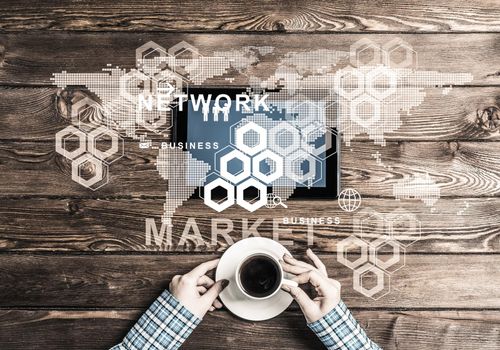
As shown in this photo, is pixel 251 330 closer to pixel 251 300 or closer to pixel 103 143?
pixel 251 300

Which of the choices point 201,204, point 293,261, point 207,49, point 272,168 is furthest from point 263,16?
point 293,261

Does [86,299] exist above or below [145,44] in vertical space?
below

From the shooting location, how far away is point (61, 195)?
122 centimetres

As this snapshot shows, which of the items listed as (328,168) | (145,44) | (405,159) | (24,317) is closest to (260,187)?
(328,168)

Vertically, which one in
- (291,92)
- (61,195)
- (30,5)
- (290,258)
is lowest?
(290,258)

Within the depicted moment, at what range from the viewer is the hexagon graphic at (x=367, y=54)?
4.05 ft

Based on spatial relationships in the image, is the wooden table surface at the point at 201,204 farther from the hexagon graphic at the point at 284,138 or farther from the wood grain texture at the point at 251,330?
the hexagon graphic at the point at 284,138

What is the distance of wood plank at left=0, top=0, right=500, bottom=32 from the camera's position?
4.06ft

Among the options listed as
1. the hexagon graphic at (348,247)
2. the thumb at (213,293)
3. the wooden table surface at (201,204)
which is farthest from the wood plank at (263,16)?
the thumb at (213,293)

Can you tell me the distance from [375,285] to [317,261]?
0.54 ft

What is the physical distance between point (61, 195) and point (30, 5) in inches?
20.3

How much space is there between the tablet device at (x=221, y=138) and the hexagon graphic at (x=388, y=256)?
174 millimetres

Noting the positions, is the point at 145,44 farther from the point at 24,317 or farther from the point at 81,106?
the point at 24,317

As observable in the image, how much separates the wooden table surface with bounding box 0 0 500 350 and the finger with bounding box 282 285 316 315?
0.27ft
